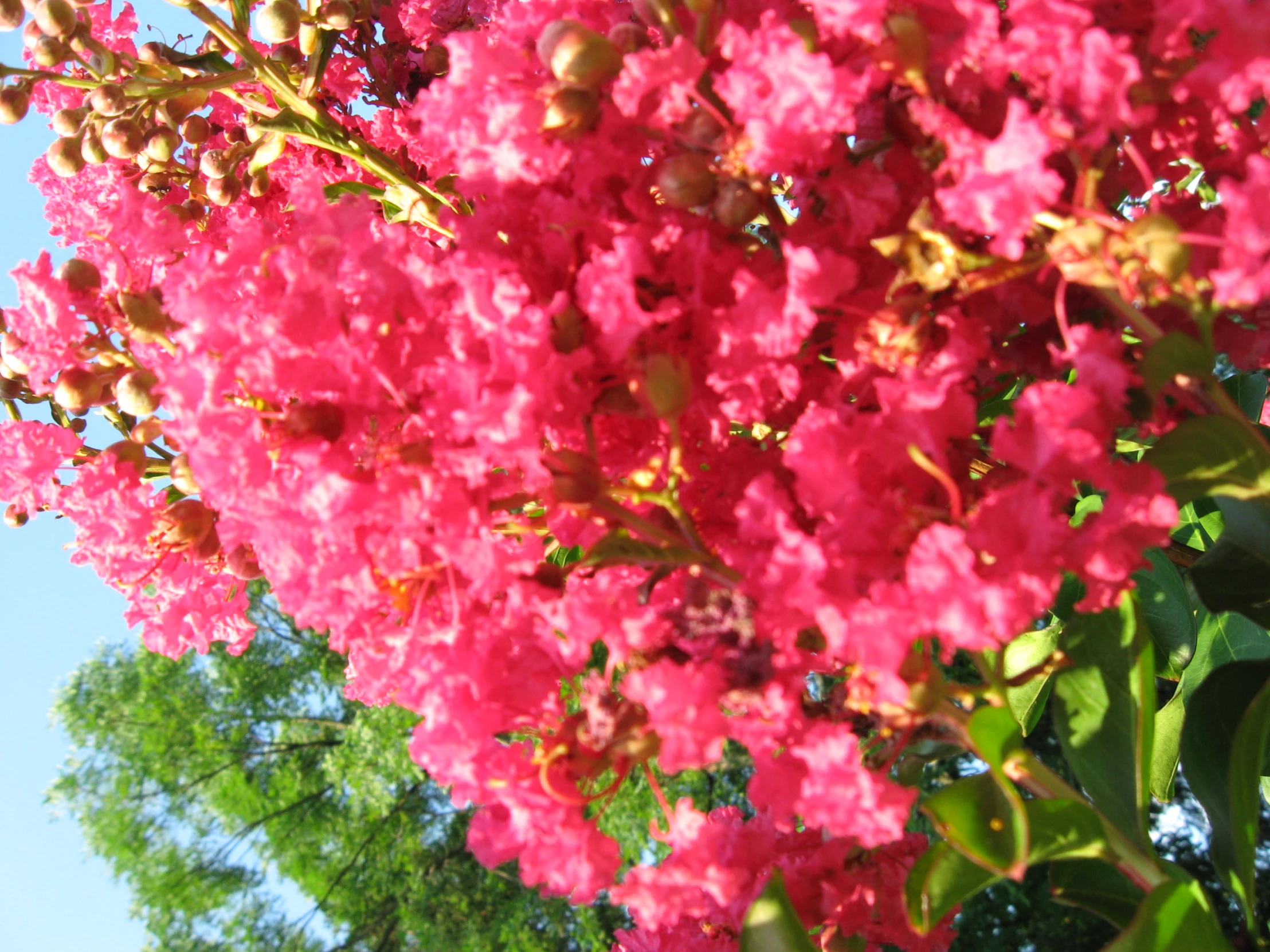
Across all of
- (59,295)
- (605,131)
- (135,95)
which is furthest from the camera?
(135,95)

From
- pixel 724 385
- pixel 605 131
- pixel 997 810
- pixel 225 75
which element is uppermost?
pixel 225 75

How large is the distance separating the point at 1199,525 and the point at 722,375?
99cm

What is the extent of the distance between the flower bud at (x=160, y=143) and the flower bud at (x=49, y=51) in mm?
103

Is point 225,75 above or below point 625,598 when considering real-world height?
above

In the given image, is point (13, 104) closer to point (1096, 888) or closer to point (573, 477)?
point (573, 477)

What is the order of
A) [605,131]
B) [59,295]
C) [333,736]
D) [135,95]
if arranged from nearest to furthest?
[605,131] → [59,295] → [135,95] → [333,736]

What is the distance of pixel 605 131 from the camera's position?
687mm

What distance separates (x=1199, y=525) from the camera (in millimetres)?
1344

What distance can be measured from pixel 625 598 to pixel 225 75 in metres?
0.70

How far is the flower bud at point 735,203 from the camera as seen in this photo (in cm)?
65

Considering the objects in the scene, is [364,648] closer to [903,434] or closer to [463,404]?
[463,404]

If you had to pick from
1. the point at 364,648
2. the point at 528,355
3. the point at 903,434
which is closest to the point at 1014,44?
the point at 903,434

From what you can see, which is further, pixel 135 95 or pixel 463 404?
pixel 135 95

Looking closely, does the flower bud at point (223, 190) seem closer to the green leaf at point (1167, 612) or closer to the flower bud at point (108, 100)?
the flower bud at point (108, 100)
